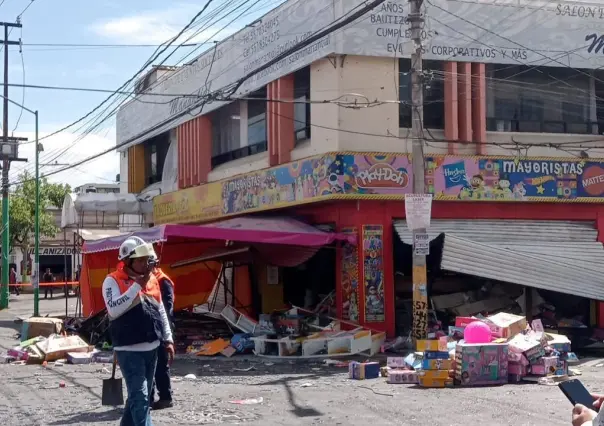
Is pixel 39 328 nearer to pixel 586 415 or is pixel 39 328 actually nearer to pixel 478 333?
pixel 478 333

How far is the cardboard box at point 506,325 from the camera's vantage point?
13141 millimetres

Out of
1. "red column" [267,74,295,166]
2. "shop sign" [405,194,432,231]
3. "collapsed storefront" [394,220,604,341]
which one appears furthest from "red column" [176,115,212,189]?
"shop sign" [405,194,432,231]

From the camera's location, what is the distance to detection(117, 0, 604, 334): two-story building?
18438 millimetres

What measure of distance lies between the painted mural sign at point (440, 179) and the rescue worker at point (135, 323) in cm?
1116

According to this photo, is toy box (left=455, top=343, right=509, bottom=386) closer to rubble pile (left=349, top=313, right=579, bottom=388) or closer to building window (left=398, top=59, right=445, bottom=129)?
rubble pile (left=349, top=313, right=579, bottom=388)

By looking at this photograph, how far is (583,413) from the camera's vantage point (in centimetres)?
414

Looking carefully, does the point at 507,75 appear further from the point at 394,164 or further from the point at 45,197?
the point at 45,197

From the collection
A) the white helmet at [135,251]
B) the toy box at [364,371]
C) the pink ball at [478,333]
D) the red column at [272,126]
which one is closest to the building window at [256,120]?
the red column at [272,126]

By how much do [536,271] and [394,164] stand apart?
11.9ft

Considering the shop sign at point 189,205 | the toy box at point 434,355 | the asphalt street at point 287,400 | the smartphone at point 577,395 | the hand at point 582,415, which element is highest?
the shop sign at point 189,205

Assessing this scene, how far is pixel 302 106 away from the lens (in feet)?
67.8

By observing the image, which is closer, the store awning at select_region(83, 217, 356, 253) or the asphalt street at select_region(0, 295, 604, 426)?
the asphalt street at select_region(0, 295, 604, 426)

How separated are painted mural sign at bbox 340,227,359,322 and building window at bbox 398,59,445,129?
9.50 feet

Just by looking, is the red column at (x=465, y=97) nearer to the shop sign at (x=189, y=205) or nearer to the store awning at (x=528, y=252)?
the store awning at (x=528, y=252)
